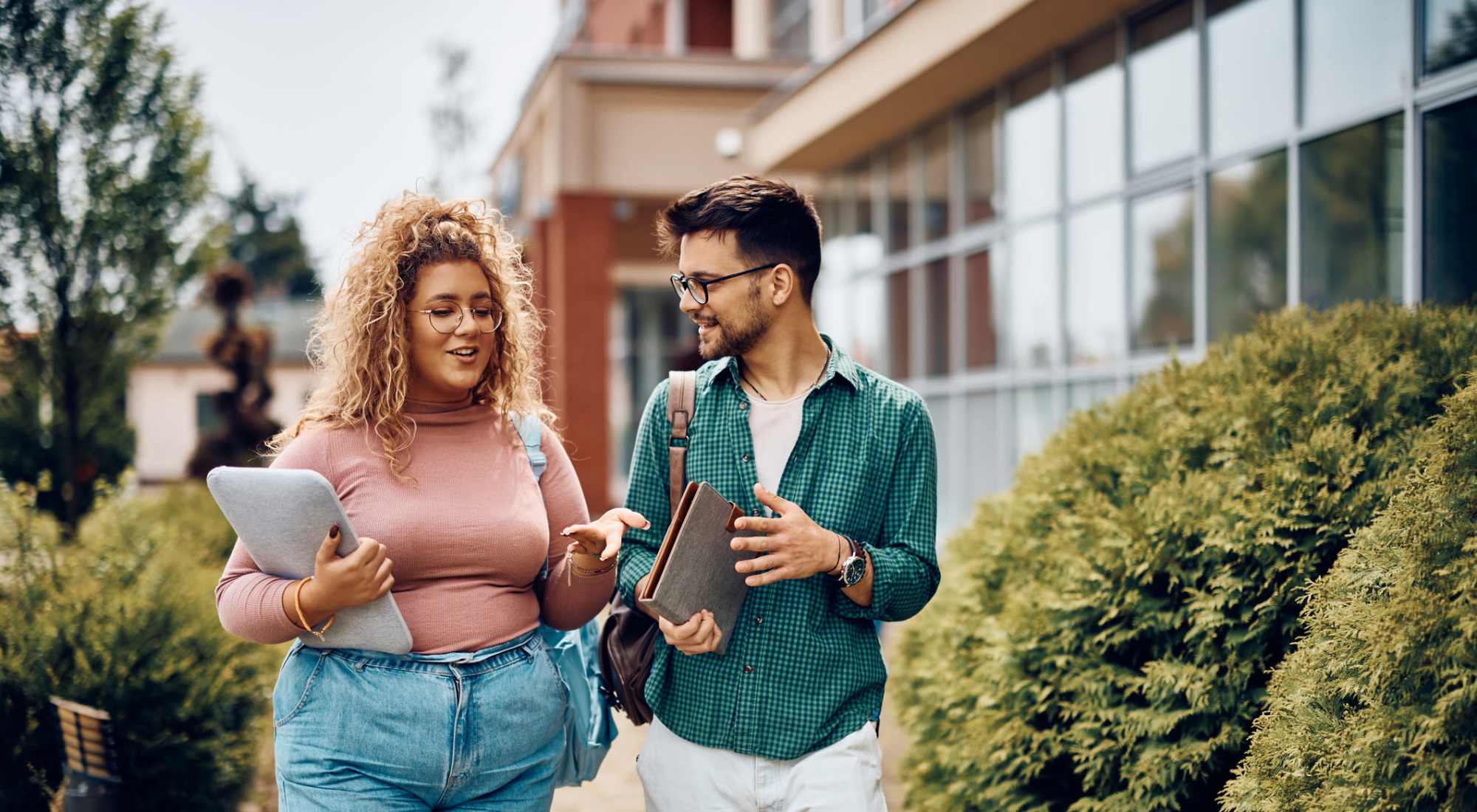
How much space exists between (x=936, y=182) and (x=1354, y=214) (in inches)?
210

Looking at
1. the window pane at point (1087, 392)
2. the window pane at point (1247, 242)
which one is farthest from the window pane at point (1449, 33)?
Answer: the window pane at point (1087, 392)

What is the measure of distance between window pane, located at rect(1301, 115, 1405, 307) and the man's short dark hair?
4.59m

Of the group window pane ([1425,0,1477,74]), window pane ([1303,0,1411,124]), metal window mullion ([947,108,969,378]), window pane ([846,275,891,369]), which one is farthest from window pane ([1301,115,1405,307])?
window pane ([846,275,891,369])

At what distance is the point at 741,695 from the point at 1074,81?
7.86 m

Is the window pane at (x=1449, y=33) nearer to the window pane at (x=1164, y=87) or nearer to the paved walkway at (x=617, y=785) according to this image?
the window pane at (x=1164, y=87)

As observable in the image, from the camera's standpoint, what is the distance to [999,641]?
421cm

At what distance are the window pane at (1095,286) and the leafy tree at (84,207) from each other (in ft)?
19.9

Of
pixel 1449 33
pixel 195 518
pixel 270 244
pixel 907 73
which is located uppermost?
pixel 270 244

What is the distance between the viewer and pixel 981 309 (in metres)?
11.2

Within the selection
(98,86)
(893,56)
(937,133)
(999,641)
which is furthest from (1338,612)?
(937,133)

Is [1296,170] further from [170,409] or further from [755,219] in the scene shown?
[170,409]

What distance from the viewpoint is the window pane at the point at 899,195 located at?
1257cm

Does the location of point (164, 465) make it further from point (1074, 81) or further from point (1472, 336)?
point (1472, 336)

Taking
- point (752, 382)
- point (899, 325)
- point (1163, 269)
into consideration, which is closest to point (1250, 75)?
point (1163, 269)
